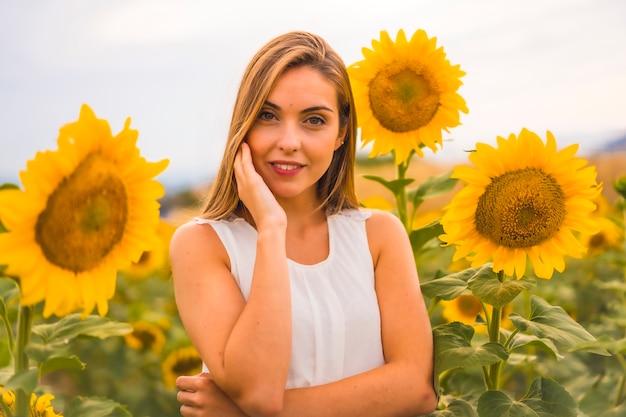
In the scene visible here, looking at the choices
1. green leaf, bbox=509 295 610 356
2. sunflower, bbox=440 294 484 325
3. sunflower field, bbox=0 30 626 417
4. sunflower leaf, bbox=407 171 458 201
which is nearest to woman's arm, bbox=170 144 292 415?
sunflower field, bbox=0 30 626 417

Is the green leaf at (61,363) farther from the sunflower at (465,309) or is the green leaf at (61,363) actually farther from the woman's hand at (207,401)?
the sunflower at (465,309)

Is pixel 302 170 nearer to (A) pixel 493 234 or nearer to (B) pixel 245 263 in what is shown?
(B) pixel 245 263

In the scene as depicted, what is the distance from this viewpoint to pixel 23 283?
4.70 ft

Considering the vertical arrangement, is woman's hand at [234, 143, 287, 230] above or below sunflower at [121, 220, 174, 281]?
above

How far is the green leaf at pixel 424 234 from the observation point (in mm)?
2471

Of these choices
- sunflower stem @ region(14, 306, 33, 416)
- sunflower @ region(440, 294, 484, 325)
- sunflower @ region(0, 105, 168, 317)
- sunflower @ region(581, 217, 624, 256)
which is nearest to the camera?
sunflower @ region(0, 105, 168, 317)

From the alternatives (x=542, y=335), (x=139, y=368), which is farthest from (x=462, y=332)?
(x=139, y=368)

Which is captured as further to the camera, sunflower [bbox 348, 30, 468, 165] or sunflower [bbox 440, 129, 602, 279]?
sunflower [bbox 348, 30, 468, 165]

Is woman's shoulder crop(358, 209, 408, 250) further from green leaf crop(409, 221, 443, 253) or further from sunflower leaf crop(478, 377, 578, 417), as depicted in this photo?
sunflower leaf crop(478, 377, 578, 417)

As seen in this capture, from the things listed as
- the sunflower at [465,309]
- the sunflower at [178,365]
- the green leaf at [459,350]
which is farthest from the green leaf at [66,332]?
the sunflower at [465,309]

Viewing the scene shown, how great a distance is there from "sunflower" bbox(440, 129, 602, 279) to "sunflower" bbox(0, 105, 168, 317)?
86 cm

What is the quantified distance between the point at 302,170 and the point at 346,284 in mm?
347

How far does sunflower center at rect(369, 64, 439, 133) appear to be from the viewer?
8.98 feet

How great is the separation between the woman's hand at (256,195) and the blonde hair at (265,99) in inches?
2.5
